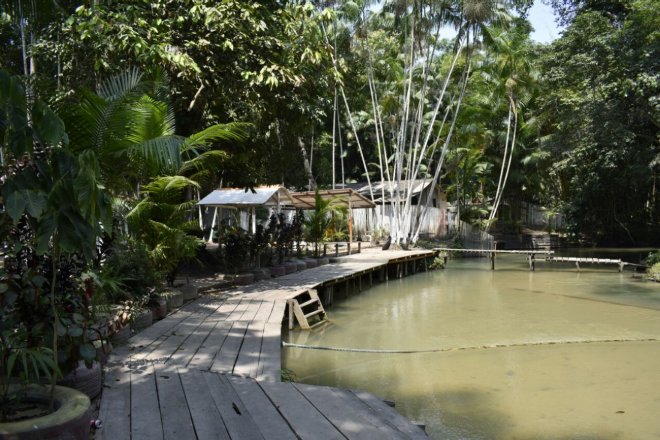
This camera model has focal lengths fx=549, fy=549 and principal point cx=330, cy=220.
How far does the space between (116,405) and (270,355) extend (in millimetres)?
1874

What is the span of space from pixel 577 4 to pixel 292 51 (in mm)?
13941

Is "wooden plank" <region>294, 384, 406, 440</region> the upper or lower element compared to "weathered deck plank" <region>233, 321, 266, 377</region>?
lower

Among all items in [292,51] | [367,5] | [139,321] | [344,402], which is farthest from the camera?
[367,5]

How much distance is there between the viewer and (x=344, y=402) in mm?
4008

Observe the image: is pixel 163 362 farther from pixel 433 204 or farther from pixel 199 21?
pixel 433 204

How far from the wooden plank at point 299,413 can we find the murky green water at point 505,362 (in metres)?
1.59

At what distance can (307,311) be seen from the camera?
32.6 ft

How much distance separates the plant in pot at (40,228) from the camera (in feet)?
7.56

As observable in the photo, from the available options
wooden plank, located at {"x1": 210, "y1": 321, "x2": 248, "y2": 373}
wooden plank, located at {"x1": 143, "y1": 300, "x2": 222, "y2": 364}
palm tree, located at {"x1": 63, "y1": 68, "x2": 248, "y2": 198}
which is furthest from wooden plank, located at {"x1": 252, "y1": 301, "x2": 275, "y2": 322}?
palm tree, located at {"x1": 63, "y1": 68, "x2": 248, "y2": 198}

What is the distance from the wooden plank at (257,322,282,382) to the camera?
15.4ft

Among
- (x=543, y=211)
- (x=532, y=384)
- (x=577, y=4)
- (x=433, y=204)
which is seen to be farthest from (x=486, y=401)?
(x=543, y=211)

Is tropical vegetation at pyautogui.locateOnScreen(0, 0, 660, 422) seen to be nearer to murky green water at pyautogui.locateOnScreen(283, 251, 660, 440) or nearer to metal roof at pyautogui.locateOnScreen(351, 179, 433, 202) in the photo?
metal roof at pyautogui.locateOnScreen(351, 179, 433, 202)

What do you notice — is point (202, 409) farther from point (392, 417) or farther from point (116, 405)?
point (392, 417)

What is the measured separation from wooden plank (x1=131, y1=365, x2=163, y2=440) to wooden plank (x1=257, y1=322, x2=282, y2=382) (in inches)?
35.7
